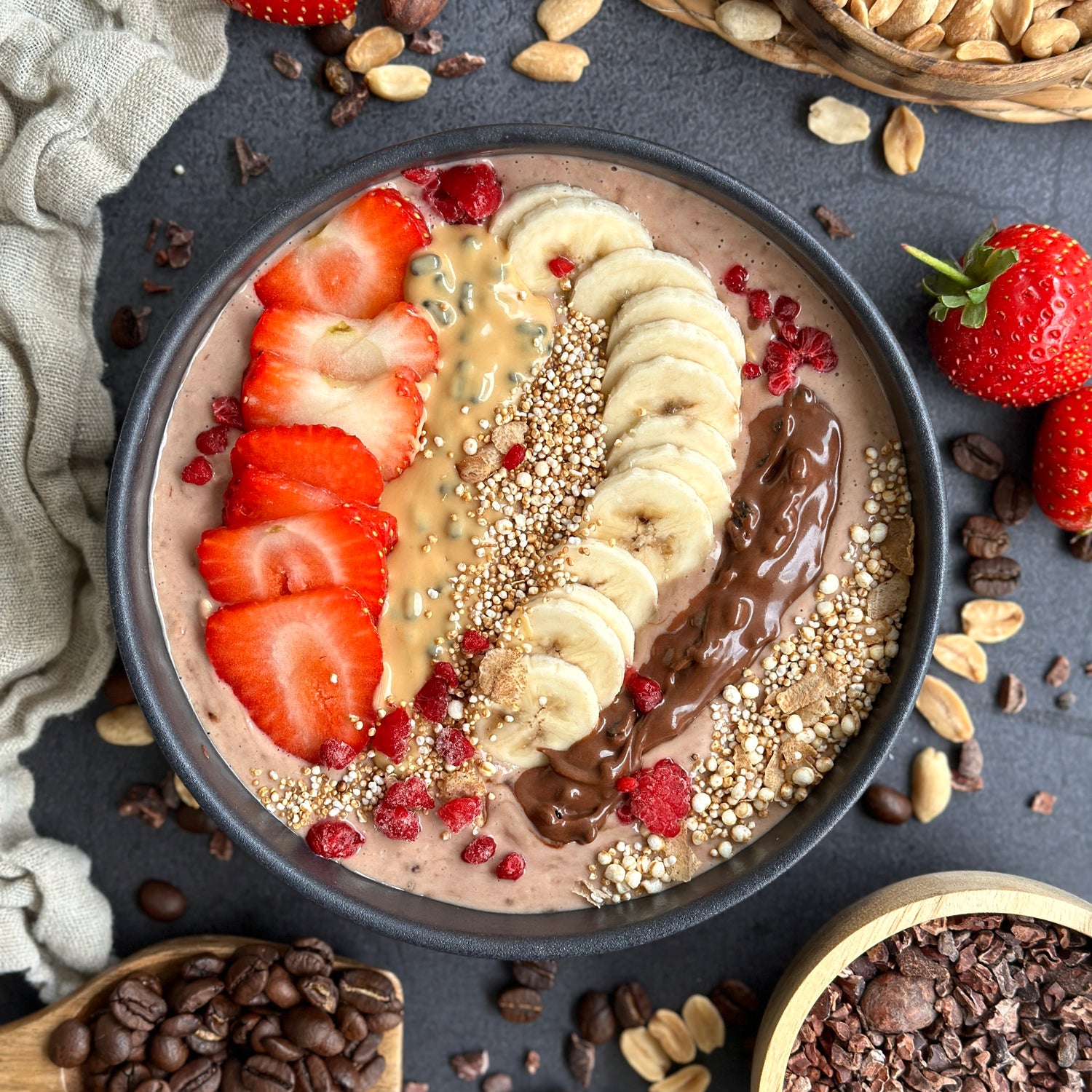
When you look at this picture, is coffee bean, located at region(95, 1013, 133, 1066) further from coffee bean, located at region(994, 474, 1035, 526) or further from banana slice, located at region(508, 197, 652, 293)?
coffee bean, located at region(994, 474, 1035, 526)

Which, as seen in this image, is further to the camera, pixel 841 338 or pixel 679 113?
pixel 679 113

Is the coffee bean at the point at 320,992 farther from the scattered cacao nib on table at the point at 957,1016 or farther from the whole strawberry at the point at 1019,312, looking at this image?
the whole strawberry at the point at 1019,312

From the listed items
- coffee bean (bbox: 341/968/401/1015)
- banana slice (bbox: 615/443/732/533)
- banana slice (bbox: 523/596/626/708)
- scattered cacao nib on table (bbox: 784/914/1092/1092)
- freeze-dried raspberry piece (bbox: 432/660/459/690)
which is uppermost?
banana slice (bbox: 615/443/732/533)

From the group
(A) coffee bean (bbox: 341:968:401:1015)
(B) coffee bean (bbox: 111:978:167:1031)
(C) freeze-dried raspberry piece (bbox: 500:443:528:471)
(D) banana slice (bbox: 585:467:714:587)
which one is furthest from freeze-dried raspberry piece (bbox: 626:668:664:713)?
(B) coffee bean (bbox: 111:978:167:1031)

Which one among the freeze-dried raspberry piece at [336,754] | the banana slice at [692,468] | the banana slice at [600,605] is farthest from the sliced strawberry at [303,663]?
the banana slice at [692,468]

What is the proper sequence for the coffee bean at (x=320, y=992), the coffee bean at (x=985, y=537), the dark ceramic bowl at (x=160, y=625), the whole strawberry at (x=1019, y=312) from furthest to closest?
the coffee bean at (x=985, y=537) → the coffee bean at (x=320, y=992) → the whole strawberry at (x=1019, y=312) → the dark ceramic bowl at (x=160, y=625)

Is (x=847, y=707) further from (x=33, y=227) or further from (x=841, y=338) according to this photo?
(x=33, y=227)

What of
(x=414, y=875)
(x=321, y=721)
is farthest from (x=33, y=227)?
(x=414, y=875)
